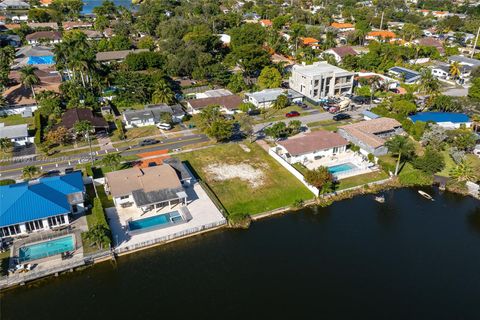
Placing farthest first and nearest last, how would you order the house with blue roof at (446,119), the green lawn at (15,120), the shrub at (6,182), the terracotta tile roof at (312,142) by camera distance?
the green lawn at (15,120) < the house with blue roof at (446,119) < the terracotta tile roof at (312,142) < the shrub at (6,182)

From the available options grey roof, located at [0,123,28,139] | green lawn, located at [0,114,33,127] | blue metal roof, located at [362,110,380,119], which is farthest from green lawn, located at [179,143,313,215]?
green lawn, located at [0,114,33,127]

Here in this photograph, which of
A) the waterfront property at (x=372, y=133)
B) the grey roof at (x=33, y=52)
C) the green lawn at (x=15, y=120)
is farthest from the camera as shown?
the grey roof at (x=33, y=52)

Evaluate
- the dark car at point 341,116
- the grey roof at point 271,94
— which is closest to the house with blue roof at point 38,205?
the grey roof at point 271,94

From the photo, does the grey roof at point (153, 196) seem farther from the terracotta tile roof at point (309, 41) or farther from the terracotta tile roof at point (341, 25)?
the terracotta tile roof at point (341, 25)

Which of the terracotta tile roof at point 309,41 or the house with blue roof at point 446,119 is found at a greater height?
the terracotta tile roof at point 309,41

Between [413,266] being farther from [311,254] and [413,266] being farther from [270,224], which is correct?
[270,224]

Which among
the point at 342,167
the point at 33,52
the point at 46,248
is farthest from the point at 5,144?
the point at 33,52

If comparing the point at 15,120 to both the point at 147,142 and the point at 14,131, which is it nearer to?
the point at 14,131
